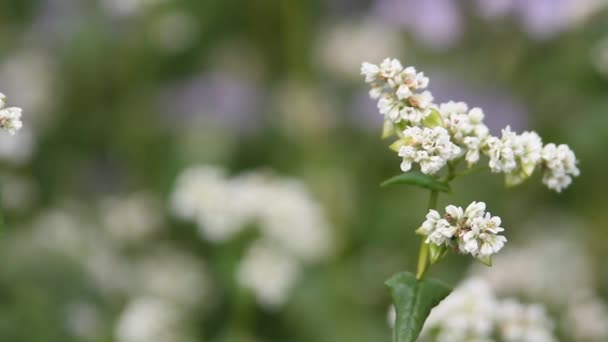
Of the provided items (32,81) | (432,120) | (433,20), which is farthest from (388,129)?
(32,81)

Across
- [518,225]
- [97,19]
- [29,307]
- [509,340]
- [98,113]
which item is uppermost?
[97,19]

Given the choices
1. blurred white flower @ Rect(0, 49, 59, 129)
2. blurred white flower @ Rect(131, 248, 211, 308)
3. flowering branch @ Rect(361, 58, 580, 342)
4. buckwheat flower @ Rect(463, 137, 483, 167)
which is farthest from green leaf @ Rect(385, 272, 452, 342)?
blurred white flower @ Rect(0, 49, 59, 129)

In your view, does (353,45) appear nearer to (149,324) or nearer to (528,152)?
(149,324)

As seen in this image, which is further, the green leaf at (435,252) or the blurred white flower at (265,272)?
the blurred white flower at (265,272)

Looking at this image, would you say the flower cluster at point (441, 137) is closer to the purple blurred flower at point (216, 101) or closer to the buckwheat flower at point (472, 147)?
the buckwheat flower at point (472, 147)

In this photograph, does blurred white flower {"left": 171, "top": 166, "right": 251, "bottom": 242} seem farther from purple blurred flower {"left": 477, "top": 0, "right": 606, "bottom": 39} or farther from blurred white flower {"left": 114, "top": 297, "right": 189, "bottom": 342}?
purple blurred flower {"left": 477, "top": 0, "right": 606, "bottom": 39}

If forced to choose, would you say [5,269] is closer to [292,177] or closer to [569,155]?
[292,177]

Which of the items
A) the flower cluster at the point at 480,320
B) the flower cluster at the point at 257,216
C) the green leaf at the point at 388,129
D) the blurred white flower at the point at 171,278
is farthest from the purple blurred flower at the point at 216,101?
the green leaf at the point at 388,129

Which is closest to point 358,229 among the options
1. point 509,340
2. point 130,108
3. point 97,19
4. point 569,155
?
point 130,108
